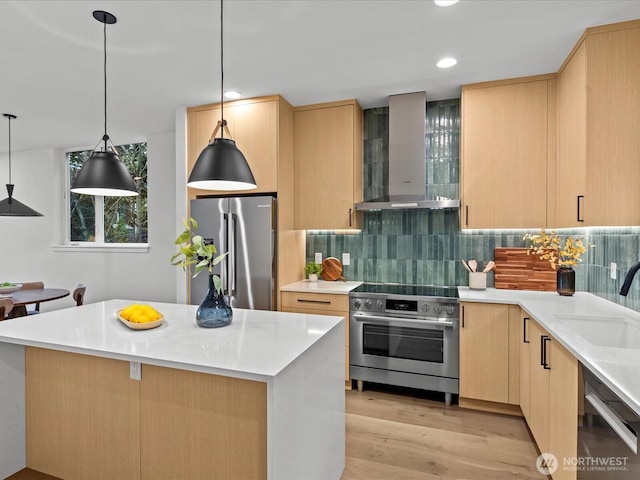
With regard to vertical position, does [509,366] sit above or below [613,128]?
below

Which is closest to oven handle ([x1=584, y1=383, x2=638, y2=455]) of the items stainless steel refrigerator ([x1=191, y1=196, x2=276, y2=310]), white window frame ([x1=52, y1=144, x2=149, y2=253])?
stainless steel refrigerator ([x1=191, y1=196, x2=276, y2=310])

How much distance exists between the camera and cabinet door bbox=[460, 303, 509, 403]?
2.68 metres

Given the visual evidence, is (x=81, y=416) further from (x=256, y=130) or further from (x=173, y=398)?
(x=256, y=130)

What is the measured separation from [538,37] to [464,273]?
6.26 feet

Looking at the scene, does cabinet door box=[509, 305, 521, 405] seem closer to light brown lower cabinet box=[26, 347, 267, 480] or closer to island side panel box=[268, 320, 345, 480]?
island side panel box=[268, 320, 345, 480]

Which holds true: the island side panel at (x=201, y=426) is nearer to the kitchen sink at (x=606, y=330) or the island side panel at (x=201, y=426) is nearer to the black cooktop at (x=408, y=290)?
the kitchen sink at (x=606, y=330)

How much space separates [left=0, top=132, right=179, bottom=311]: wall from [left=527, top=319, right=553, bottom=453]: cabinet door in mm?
3740

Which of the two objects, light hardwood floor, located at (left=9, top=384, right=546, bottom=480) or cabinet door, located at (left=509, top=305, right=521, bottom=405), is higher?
cabinet door, located at (left=509, top=305, right=521, bottom=405)

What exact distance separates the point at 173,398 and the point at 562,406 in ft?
5.86

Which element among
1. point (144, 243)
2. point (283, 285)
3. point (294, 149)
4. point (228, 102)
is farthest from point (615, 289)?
point (144, 243)

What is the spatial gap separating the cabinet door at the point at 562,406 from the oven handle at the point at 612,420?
157mm

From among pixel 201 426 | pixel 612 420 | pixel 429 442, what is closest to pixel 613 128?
pixel 612 420

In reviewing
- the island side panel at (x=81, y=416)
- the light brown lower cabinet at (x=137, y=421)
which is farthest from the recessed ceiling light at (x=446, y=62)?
the island side panel at (x=81, y=416)

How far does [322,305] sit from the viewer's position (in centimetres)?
319
